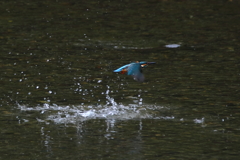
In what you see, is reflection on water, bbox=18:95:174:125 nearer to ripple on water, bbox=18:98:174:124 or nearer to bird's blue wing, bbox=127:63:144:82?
ripple on water, bbox=18:98:174:124

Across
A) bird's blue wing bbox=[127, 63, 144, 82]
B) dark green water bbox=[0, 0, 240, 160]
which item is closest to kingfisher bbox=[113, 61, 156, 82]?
bird's blue wing bbox=[127, 63, 144, 82]

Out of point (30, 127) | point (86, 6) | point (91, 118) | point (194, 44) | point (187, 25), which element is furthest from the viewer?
point (86, 6)

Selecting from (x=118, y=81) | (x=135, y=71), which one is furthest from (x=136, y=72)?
(x=118, y=81)

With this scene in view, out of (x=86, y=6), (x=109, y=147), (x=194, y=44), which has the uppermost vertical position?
(x=86, y=6)

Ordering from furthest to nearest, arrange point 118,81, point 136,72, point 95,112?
1. point 118,81
2. point 95,112
3. point 136,72

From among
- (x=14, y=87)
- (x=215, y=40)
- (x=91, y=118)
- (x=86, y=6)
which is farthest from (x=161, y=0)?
(x=91, y=118)

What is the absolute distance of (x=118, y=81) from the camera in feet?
27.0

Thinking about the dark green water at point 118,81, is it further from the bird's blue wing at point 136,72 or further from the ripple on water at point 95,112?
the bird's blue wing at point 136,72

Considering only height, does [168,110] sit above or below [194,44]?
below

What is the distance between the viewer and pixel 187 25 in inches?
454

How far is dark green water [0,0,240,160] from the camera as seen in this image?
566cm

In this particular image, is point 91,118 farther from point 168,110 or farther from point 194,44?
point 194,44

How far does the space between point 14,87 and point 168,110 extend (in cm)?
223

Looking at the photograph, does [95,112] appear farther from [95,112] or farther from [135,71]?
[135,71]
